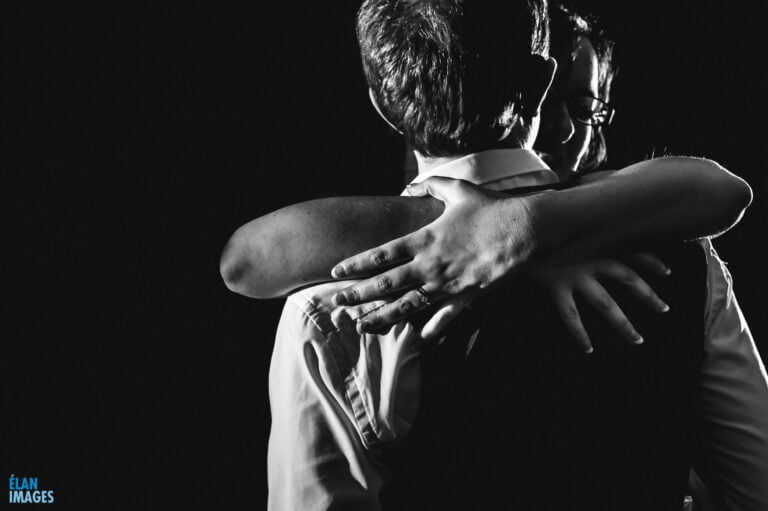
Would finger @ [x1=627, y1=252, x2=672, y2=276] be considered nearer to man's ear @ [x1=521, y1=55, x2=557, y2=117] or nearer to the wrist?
the wrist

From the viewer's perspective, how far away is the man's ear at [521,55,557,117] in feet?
2.67

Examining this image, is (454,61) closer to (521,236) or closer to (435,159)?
(435,159)

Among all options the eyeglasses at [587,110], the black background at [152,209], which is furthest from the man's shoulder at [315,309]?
the eyeglasses at [587,110]

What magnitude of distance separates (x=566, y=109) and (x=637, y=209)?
121 centimetres

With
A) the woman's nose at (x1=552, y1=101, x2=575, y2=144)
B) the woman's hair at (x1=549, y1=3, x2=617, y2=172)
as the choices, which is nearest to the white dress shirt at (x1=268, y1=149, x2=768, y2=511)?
the woman's nose at (x1=552, y1=101, x2=575, y2=144)

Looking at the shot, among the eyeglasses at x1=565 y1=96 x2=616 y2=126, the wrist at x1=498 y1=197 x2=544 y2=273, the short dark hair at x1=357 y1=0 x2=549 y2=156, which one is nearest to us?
the wrist at x1=498 y1=197 x2=544 y2=273

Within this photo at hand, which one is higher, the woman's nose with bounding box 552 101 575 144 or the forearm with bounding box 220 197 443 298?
the woman's nose with bounding box 552 101 575 144

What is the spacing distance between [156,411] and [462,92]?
143cm

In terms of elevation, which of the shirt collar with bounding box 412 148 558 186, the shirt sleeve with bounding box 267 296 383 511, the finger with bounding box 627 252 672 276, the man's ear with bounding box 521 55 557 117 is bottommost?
the shirt sleeve with bounding box 267 296 383 511

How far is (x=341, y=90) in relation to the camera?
2018mm

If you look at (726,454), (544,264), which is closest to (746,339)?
(726,454)

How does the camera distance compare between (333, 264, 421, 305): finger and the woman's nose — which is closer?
(333, 264, 421, 305): finger

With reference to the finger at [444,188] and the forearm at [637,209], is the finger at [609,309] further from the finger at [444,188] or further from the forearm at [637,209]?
the finger at [444,188]

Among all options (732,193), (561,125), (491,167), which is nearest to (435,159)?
(491,167)
